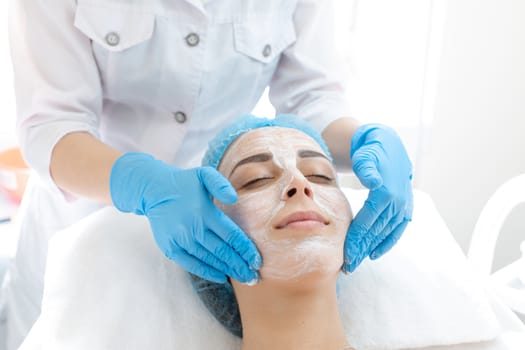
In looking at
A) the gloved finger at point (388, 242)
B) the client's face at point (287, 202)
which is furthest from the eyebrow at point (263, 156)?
the gloved finger at point (388, 242)

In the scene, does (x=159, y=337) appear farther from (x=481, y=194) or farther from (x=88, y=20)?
(x=481, y=194)

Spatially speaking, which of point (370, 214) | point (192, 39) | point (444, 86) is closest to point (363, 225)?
point (370, 214)

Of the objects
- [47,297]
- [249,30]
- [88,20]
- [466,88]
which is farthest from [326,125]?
[466,88]

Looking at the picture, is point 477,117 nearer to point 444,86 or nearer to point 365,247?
point 444,86

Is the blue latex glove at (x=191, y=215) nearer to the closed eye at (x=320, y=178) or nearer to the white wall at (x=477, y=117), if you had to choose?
the closed eye at (x=320, y=178)

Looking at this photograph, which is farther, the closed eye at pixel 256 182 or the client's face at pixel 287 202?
the closed eye at pixel 256 182

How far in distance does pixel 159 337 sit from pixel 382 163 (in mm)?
530

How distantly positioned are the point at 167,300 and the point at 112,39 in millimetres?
530

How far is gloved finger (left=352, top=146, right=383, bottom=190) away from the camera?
1160mm

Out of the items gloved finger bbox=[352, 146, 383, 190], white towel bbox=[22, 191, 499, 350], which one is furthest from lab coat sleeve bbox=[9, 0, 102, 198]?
gloved finger bbox=[352, 146, 383, 190]

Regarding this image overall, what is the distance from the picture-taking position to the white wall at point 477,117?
222cm

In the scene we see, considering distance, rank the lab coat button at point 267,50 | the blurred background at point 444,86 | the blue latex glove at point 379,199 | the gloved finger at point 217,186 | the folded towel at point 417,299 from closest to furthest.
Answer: the gloved finger at point 217,186, the blue latex glove at point 379,199, the folded towel at point 417,299, the lab coat button at point 267,50, the blurred background at point 444,86

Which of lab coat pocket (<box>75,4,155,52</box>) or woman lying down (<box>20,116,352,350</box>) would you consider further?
lab coat pocket (<box>75,4,155,52</box>)

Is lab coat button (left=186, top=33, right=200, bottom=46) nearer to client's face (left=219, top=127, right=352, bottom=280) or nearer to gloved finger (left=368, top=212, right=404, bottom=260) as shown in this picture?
client's face (left=219, top=127, right=352, bottom=280)
